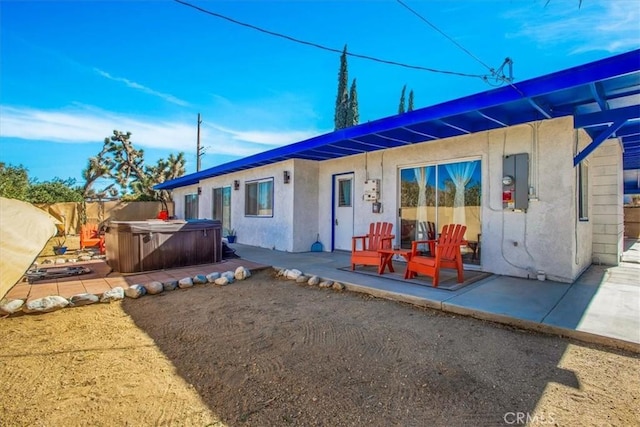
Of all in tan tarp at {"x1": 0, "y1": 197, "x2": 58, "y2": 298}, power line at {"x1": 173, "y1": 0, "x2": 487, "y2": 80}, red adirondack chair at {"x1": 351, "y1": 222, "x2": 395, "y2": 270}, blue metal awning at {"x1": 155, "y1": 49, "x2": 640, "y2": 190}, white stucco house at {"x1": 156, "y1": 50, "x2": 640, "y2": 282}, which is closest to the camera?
tan tarp at {"x1": 0, "y1": 197, "x2": 58, "y2": 298}

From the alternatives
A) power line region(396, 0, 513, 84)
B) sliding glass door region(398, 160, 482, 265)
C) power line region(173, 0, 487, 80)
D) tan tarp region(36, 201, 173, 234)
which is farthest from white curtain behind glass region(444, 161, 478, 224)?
tan tarp region(36, 201, 173, 234)

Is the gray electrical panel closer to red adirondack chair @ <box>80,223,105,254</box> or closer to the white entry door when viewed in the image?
the white entry door

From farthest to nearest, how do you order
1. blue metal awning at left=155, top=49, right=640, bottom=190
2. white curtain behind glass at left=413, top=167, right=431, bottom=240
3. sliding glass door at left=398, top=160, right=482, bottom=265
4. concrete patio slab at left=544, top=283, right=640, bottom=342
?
white curtain behind glass at left=413, top=167, right=431, bottom=240 < sliding glass door at left=398, top=160, right=482, bottom=265 < blue metal awning at left=155, top=49, right=640, bottom=190 < concrete patio slab at left=544, top=283, right=640, bottom=342

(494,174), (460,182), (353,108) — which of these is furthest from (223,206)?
(353,108)

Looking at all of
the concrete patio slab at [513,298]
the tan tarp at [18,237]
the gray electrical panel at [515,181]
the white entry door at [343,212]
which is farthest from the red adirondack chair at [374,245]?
the tan tarp at [18,237]

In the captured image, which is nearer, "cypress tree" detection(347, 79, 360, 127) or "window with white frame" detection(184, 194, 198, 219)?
"window with white frame" detection(184, 194, 198, 219)

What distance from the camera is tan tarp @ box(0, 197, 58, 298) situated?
1.71 m

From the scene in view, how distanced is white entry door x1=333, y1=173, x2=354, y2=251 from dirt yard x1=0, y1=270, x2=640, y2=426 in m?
4.33

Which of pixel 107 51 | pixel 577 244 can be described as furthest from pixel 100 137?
pixel 577 244

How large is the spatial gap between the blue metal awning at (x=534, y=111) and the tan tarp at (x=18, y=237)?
15.5 ft

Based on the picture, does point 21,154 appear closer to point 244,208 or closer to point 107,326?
point 244,208

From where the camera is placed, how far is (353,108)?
2348cm

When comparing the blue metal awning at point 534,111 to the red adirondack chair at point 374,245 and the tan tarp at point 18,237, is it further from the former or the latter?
the tan tarp at point 18,237

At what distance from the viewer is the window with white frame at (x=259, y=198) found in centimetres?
959
